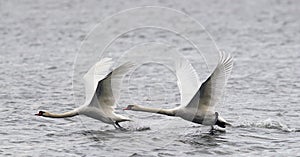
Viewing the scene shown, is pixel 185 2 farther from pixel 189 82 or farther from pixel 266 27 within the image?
pixel 189 82

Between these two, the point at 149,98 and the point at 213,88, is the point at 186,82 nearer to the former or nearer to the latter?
the point at 213,88

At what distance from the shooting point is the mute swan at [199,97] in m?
16.1

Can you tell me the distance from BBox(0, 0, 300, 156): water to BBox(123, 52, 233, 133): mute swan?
1.17 ft

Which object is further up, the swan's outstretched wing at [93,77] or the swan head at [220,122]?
the swan's outstretched wing at [93,77]

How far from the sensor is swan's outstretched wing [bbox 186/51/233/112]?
16.0 meters

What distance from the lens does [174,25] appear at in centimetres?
4428

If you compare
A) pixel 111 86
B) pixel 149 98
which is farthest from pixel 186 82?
pixel 149 98

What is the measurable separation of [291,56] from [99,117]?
48.9 ft

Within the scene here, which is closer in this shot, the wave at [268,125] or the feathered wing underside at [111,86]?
the feathered wing underside at [111,86]

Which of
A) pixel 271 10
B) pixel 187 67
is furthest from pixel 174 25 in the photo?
pixel 187 67

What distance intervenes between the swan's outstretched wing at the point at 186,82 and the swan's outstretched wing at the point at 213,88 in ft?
0.91

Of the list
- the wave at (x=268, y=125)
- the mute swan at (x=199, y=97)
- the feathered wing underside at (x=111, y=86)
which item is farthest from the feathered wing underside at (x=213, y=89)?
the feathered wing underside at (x=111, y=86)

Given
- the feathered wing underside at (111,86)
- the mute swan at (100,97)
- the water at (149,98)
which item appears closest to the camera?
the water at (149,98)

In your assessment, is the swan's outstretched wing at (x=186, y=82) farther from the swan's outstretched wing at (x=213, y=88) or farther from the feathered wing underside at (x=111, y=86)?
the feathered wing underside at (x=111, y=86)
